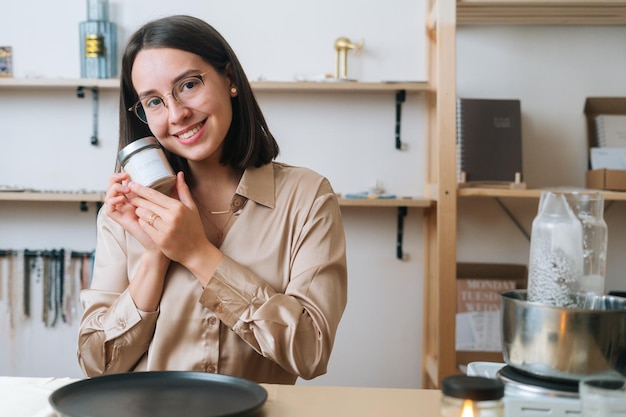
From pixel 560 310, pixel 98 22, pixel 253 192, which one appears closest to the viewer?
pixel 560 310

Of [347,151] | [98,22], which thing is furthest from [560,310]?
[98,22]

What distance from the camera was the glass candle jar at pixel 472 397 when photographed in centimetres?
69

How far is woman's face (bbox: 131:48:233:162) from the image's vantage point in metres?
1.38

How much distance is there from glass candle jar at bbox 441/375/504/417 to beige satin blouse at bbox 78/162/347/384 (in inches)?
22.1

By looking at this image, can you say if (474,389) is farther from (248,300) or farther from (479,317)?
(479,317)

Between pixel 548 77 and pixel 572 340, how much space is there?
2025 millimetres

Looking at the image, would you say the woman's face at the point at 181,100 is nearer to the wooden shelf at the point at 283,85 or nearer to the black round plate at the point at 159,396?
the black round plate at the point at 159,396

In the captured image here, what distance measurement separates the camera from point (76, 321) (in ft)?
8.96

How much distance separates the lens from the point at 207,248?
132 centimetres

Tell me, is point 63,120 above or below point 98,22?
below

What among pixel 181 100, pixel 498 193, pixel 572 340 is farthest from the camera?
pixel 498 193

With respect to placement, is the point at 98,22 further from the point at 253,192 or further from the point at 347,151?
the point at 253,192

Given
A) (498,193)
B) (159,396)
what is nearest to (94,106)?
(498,193)

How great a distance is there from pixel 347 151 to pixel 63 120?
111 cm
